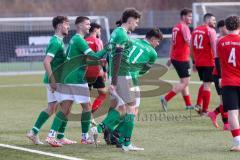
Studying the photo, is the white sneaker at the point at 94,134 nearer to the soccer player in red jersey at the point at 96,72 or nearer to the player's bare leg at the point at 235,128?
the player's bare leg at the point at 235,128

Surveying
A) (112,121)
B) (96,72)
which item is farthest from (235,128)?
(96,72)

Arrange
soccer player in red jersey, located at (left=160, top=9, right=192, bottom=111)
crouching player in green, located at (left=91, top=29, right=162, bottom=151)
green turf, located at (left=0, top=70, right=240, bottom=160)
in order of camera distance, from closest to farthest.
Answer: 1. green turf, located at (left=0, top=70, right=240, bottom=160)
2. crouching player in green, located at (left=91, top=29, right=162, bottom=151)
3. soccer player in red jersey, located at (left=160, top=9, right=192, bottom=111)

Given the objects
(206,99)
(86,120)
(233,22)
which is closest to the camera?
(233,22)

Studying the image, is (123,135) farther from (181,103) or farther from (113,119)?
(181,103)

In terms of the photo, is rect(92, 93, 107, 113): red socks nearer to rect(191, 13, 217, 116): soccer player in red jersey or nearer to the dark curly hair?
rect(191, 13, 217, 116): soccer player in red jersey

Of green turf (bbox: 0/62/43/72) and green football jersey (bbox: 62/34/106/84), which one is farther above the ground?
green football jersey (bbox: 62/34/106/84)

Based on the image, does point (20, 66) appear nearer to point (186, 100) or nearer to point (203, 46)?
point (186, 100)

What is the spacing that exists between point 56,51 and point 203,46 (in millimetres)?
5034

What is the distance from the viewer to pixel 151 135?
42.8 ft

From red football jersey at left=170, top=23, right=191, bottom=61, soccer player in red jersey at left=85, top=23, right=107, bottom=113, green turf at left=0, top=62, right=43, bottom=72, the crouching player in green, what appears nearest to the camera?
the crouching player in green

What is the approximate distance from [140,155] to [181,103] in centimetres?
759

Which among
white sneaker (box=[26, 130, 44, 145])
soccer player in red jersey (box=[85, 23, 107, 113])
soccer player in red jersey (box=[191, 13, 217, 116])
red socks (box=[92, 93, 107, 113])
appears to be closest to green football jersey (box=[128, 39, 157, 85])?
white sneaker (box=[26, 130, 44, 145])

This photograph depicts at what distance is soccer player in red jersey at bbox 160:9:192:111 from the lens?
55.7 ft

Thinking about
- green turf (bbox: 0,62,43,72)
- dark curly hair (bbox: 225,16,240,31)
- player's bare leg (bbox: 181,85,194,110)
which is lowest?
green turf (bbox: 0,62,43,72)
